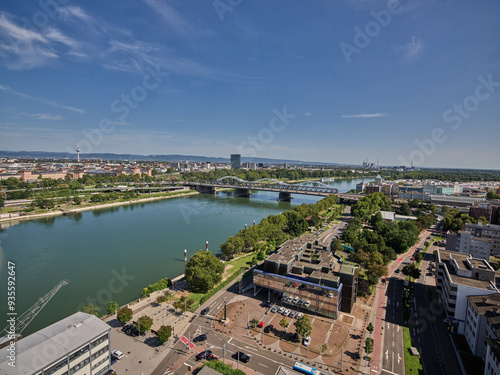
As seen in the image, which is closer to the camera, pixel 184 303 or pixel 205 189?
pixel 184 303

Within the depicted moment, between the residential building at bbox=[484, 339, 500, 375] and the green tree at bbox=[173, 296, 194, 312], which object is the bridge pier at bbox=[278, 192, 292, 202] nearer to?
the green tree at bbox=[173, 296, 194, 312]

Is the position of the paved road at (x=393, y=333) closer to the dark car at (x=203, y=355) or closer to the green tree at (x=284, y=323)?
the green tree at (x=284, y=323)

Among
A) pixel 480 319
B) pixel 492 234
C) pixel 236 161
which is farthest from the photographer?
pixel 236 161

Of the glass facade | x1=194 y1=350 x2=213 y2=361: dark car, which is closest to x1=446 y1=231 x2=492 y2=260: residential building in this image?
the glass facade

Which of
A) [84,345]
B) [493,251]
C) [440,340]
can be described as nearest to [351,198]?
[493,251]

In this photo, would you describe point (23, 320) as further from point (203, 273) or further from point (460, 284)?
point (460, 284)

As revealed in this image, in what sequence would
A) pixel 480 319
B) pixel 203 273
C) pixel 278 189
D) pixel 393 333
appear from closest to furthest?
1. pixel 480 319
2. pixel 393 333
3. pixel 203 273
4. pixel 278 189

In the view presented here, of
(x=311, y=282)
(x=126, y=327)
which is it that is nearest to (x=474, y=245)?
(x=311, y=282)

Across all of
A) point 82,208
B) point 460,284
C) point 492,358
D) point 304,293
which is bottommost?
point 82,208

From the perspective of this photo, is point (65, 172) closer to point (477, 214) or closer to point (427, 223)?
point (427, 223)
